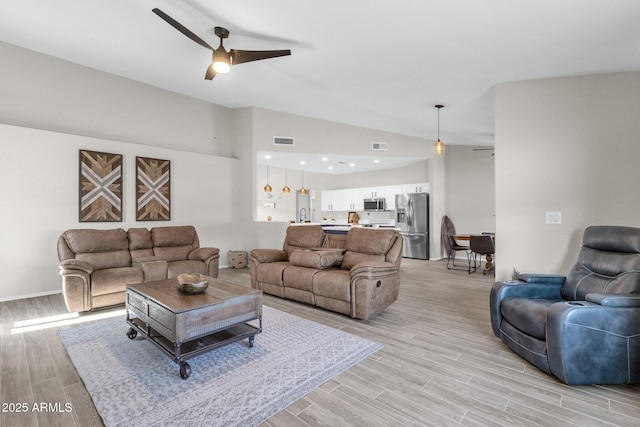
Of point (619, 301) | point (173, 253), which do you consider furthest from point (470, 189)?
point (173, 253)

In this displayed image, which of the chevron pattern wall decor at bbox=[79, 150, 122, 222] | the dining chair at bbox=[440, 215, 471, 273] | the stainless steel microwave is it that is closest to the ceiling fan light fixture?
the chevron pattern wall decor at bbox=[79, 150, 122, 222]

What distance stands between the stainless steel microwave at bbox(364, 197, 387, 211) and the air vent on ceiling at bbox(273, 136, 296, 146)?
3.45m

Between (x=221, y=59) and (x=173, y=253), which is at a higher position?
(x=221, y=59)

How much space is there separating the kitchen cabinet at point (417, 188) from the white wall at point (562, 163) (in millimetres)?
4067

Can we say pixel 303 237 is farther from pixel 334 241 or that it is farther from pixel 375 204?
pixel 375 204

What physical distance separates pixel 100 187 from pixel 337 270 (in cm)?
420

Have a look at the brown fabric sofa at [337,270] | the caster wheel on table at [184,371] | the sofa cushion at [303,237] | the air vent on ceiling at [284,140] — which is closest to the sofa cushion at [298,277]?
the brown fabric sofa at [337,270]

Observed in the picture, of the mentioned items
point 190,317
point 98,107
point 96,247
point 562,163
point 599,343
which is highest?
point 98,107

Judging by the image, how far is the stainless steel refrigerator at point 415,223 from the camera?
785 cm

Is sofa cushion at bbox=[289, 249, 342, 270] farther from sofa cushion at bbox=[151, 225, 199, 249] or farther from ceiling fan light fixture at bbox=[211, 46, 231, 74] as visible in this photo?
ceiling fan light fixture at bbox=[211, 46, 231, 74]

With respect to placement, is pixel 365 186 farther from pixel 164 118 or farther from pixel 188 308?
pixel 188 308

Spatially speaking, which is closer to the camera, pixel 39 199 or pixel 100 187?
pixel 39 199

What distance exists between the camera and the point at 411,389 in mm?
2111

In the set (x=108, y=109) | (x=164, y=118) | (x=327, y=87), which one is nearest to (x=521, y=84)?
(x=327, y=87)
